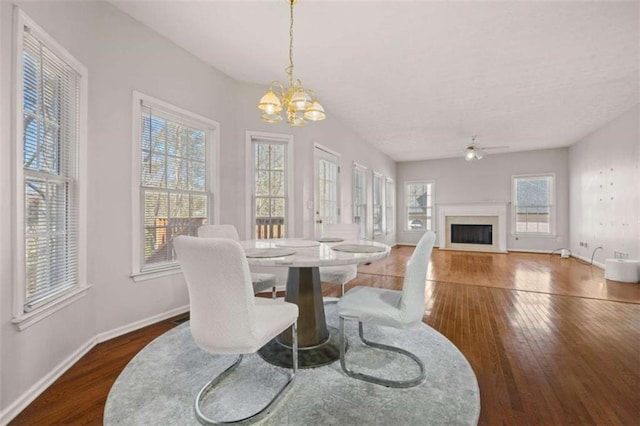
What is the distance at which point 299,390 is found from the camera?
161 cm

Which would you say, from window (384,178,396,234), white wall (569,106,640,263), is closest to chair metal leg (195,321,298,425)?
white wall (569,106,640,263)

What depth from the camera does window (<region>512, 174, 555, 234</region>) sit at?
7285 millimetres

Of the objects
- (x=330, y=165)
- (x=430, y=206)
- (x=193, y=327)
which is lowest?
(x=193, y=327)

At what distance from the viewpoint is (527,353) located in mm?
2084

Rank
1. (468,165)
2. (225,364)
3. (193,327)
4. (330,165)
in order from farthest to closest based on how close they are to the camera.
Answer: (468,165) < (330,165) < (225,364) < (193,327)

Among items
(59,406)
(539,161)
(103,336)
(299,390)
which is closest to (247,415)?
(299,390)

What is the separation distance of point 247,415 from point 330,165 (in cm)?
403

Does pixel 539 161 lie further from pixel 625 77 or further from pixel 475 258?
pixel 625 77

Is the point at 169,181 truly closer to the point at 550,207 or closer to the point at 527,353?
the point at 527,353

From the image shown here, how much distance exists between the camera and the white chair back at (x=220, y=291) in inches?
48.1

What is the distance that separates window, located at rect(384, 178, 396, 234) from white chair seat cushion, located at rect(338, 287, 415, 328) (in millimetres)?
5982

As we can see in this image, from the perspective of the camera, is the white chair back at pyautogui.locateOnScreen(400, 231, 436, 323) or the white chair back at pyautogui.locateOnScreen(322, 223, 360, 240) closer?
the white chair back at pyautogui.locateOnScreen(400, 231, 436, 323)

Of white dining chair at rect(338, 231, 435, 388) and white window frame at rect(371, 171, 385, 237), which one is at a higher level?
white window frame at rect(371, 171, 385, 237)

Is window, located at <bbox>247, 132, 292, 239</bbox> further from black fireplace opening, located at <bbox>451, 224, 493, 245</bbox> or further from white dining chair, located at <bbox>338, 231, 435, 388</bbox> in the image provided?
black fireplace opening, located at <bbox>451, 224, 493, 245</bbox>
